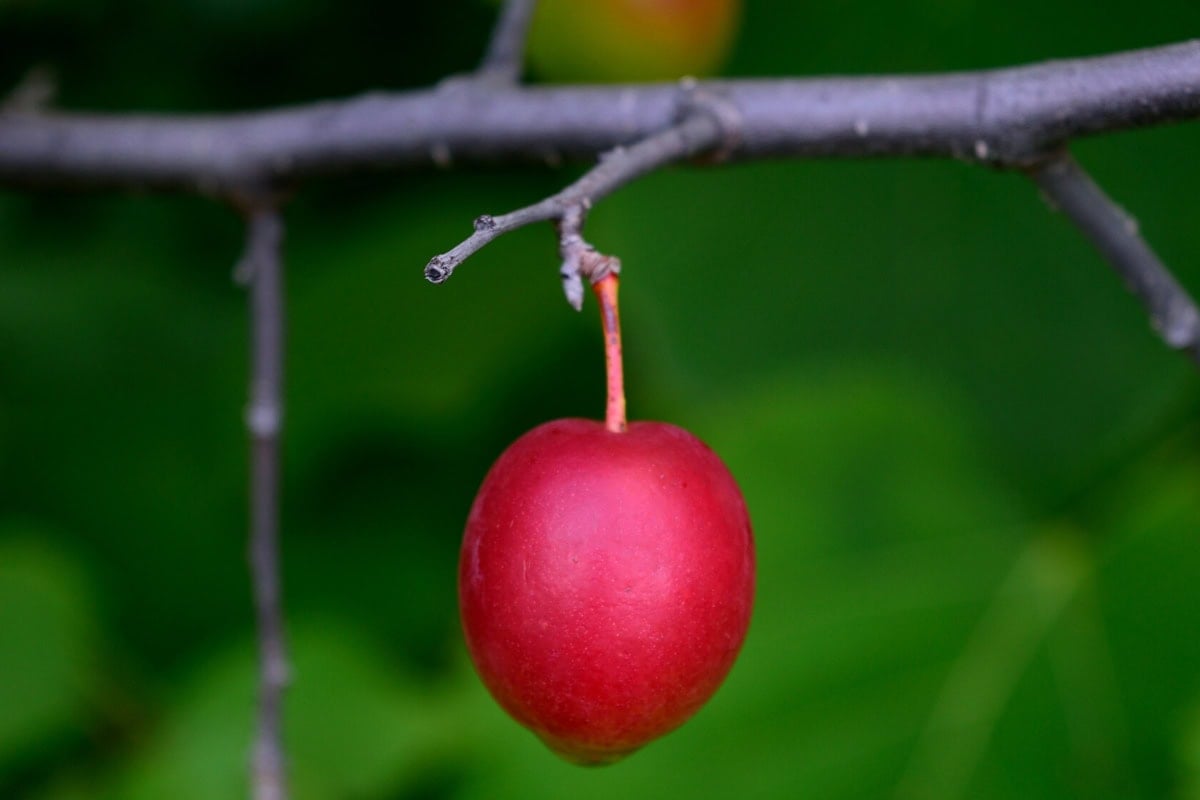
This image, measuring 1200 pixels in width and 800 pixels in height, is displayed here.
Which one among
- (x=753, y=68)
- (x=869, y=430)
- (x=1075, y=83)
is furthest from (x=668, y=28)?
(x=1075, y=83)

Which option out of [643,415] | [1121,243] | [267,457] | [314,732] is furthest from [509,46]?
[314,732]

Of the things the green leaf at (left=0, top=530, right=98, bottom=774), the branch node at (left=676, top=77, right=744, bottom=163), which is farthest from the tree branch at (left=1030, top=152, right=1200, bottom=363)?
the green leaf at (left=0, top=530, right=98, bottom=774)

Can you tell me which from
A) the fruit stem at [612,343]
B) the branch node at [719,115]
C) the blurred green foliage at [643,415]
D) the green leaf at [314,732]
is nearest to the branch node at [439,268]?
the fruit stem at [612,343]

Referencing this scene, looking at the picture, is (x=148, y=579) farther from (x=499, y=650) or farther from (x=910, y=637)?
(x=499, y=650)

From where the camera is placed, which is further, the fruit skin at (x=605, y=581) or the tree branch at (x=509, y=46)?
the tree branch at (x=509, y=46)

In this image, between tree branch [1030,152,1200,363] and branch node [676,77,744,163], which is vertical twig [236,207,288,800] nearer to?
branch node [676,77,744,163]

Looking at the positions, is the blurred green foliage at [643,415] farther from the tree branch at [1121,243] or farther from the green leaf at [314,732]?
the tree branch at [1121,243]
